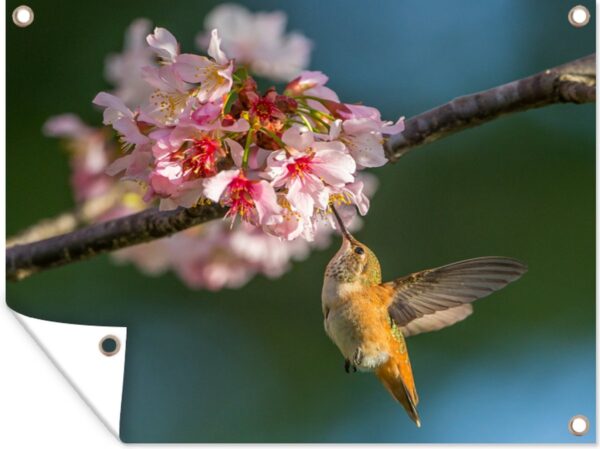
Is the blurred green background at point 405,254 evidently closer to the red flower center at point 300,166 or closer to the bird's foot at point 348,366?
the bird's foot at point 348,366

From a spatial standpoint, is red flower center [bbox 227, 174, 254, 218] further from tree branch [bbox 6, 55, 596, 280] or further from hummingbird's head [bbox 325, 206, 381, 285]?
hummingbird's head [bbox 325, 206, 381, 285]

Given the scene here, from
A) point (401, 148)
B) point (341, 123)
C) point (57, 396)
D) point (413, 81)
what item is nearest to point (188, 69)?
point (341, 123)

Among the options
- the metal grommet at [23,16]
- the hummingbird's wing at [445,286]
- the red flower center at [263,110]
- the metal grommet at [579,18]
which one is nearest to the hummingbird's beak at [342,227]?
the hummingbird's wing at [445,286]

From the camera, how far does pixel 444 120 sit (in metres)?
1.31

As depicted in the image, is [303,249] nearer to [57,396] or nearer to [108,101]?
[108,101]

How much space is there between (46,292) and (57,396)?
211 millimetres

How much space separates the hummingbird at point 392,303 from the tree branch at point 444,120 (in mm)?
213

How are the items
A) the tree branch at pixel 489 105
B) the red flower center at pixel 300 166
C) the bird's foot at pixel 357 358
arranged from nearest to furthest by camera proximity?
1. the red flower center at pixel 300 166
2. the tree branch at pixel 489 105
3. the bird's foot at pixel 357 358

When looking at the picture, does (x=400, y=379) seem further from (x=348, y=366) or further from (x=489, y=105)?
(x=489, y=105)

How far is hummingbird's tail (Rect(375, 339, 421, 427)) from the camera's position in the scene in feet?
4.68

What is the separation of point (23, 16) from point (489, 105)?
871 mm

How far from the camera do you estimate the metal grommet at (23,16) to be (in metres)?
1.48

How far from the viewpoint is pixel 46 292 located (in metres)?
1.48

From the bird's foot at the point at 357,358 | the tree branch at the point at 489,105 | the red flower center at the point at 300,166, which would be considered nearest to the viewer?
the red flower center at the point at 300,166
